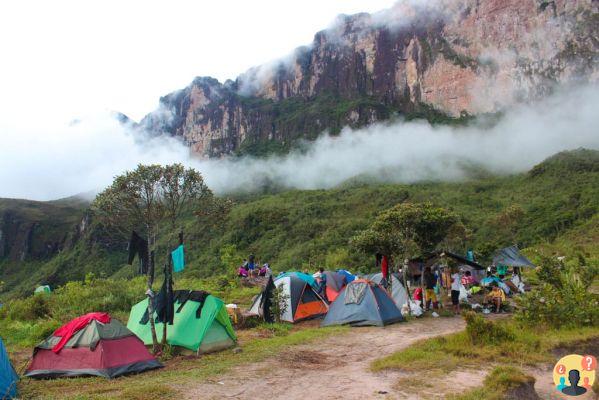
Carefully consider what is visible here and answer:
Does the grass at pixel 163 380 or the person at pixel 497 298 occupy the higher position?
the person at pixel 497 298

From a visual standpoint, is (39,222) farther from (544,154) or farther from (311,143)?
(544,154)

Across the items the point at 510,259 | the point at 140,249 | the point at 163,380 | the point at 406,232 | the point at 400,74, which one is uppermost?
the point at 400,74

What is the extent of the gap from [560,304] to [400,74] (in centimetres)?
11372

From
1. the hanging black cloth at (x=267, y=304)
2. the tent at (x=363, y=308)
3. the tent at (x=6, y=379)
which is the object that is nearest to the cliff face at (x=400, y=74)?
the tent at (x=363, y=308)

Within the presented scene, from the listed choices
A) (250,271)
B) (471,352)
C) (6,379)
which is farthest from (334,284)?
(6,379)

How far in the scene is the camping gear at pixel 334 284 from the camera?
18491 millimetres

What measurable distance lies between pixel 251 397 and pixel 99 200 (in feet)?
17.3

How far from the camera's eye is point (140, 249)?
973 cm

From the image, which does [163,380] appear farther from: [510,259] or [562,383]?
[510,259]

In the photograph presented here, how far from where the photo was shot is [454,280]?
15.0 metres

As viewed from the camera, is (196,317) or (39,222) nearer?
(196,317)

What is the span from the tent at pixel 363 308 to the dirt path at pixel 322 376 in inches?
68.9

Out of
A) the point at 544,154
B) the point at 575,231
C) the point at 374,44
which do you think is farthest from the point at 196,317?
the point at 374,44

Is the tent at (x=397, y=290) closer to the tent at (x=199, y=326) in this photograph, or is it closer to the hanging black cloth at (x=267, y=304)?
the hanging black cloth at (x=267, y=304)
